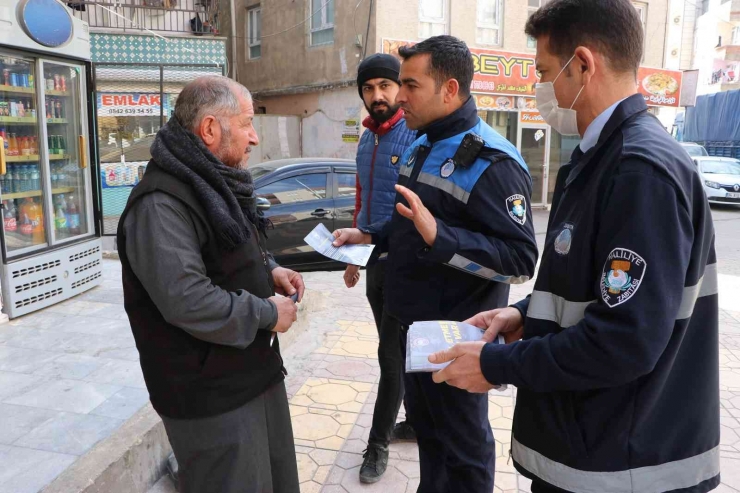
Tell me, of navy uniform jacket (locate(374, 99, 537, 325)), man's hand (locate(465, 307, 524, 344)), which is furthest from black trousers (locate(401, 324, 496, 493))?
man's hand (locate(465, 307, 524, 344))

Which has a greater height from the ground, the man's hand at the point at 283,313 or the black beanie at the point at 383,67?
the black beanie at the point at 383,67

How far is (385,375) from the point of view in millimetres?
3021

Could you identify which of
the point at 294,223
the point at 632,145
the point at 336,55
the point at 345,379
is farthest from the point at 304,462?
the point at 336,55

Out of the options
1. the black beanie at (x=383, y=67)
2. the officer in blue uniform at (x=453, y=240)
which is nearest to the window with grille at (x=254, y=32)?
the black beanie at (x=383, y=67)

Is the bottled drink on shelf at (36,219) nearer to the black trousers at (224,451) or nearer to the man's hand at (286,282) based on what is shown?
the man's hand at (286,282)

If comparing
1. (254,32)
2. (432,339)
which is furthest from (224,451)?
(254,32)

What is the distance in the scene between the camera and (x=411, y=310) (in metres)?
2.33

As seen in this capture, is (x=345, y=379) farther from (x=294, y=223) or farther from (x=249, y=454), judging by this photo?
(x=294, y=223)

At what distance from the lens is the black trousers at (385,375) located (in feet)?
9.68

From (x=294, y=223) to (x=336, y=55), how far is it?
7.32 metres

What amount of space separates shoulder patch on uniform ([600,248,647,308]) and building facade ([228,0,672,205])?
11.7 m

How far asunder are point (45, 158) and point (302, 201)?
3122mm

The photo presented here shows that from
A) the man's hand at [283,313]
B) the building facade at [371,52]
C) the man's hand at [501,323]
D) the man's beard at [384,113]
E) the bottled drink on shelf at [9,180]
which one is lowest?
the man's hand at [283,313]

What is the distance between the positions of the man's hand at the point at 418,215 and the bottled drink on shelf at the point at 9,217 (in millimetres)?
4421
